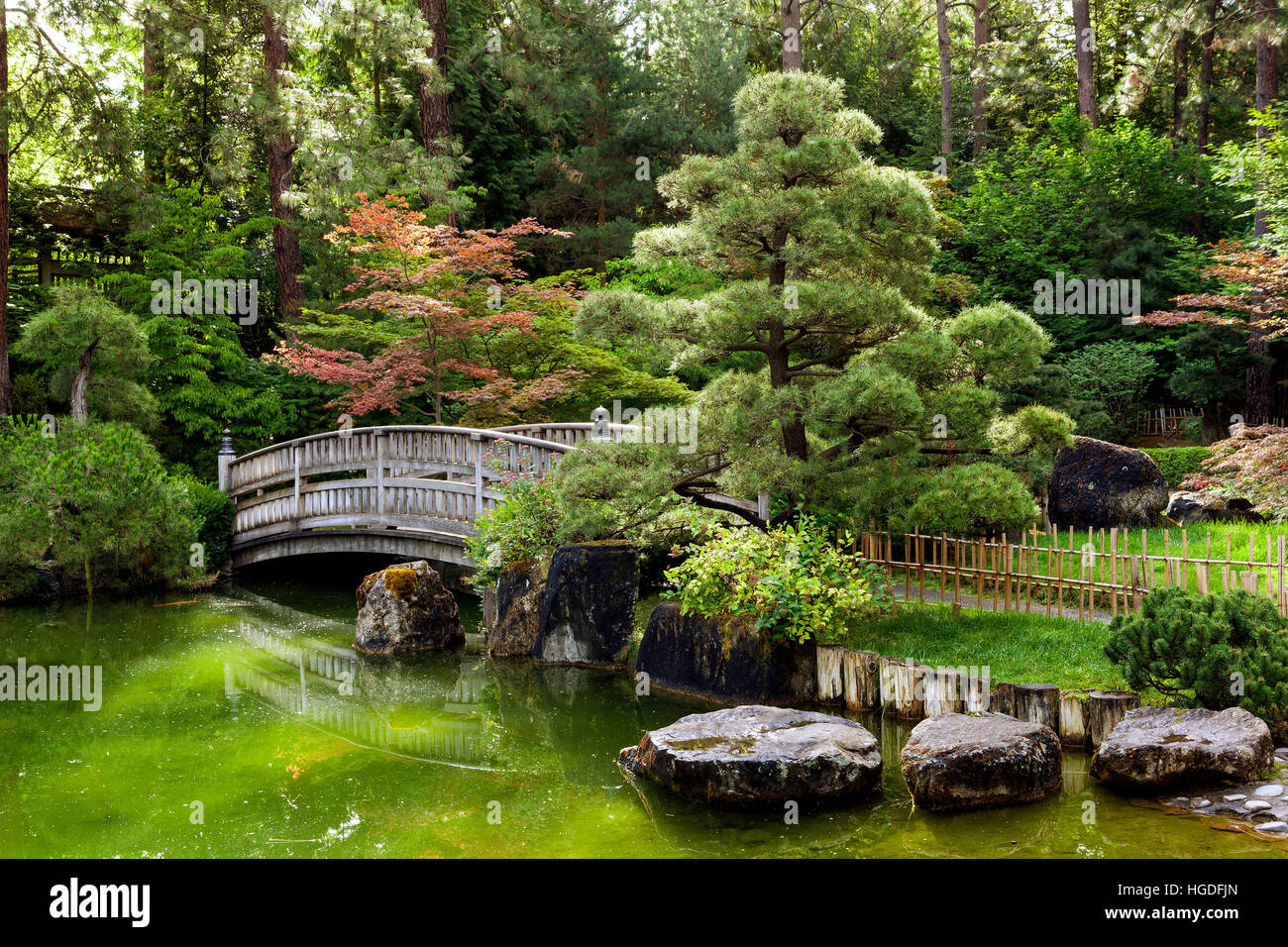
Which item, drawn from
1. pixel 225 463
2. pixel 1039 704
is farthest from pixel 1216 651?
pixel 225 463

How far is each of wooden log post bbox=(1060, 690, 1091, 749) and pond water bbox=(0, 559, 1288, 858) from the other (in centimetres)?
14

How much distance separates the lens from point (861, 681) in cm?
721

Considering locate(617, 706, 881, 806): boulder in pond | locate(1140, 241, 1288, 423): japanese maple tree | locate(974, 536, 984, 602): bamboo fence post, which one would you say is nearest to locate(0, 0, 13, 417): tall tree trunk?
locate(617, 706, 881, 806): boulder in pond

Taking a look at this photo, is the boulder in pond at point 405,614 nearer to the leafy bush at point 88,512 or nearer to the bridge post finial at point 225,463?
the leafy bush at point 88,512

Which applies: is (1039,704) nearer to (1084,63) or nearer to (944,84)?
(1084,63)

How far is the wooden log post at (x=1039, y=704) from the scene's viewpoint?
6137mm

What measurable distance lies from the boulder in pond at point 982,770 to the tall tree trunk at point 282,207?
15.8 metres

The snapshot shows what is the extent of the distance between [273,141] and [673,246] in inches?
536

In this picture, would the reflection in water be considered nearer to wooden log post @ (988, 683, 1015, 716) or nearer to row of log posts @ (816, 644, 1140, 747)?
row of log posts @ (816, 644, 1140, 747)

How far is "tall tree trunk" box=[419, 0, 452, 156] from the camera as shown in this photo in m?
18.1

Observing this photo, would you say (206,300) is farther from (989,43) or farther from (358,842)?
(989,43)

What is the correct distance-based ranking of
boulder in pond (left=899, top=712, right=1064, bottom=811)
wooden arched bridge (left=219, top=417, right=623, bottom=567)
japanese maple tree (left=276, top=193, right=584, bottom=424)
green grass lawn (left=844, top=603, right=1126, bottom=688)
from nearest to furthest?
boulder in pond (left=899, top=712, right=1064, bottom=811)
green grass lawn (left=844, top=603, right=1126, bottom=688)
wooden arched bridge (left=219, top=417, right=623, bottom=567)
japanese maple tree (left=276, top=193, right=584, bottom=424)

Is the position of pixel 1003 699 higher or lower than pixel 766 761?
higher

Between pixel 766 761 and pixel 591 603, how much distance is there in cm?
366
